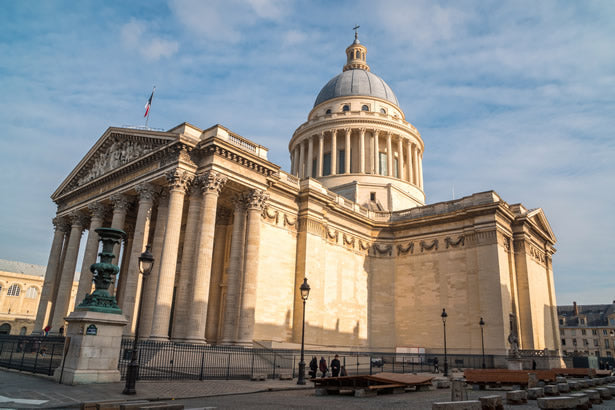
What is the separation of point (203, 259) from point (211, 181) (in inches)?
183

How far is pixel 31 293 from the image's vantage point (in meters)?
79.3

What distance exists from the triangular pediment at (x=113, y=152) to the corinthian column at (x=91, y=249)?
89.0 inches

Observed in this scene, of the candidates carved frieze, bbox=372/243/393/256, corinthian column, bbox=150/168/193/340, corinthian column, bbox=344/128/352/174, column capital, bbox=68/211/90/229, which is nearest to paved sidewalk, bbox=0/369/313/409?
corinthian column, bbox=150/168/193/340

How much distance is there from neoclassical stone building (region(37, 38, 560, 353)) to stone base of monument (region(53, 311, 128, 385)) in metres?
8.32

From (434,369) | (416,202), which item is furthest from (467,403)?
(416,202)

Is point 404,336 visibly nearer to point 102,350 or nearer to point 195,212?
point 195,212

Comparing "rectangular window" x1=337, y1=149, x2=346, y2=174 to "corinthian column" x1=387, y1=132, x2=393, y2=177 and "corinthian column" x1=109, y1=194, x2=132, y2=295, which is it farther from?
"corinthian column" x1=109, y1=194, x2=132, y2=295

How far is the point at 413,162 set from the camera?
179 ft

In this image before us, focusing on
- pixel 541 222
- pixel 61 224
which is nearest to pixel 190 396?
pixel 61 224

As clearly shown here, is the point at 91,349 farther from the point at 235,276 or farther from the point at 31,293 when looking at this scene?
the point at 31,293

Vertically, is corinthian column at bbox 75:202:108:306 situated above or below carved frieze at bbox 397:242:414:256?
below

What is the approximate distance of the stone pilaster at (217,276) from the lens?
103 ft

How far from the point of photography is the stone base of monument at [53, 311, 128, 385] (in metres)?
15.3

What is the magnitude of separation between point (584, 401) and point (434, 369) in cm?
2108
